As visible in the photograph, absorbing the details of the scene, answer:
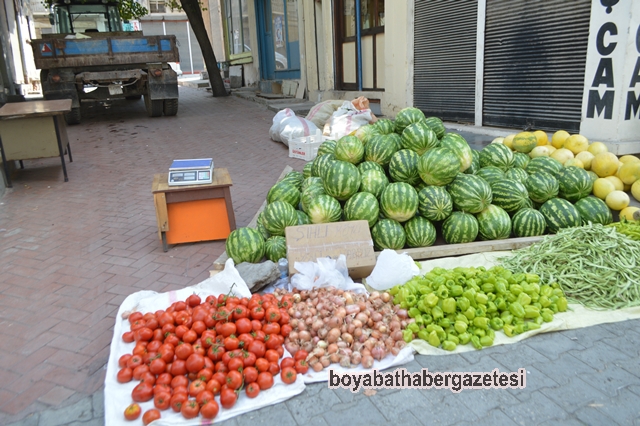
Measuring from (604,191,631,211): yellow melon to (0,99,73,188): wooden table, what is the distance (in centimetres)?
735

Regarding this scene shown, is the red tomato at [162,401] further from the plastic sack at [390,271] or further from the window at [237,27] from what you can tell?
the window at [237,27]

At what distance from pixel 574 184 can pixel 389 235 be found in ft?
6.45

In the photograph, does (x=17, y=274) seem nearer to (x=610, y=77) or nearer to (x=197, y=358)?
(x=197, y=358)

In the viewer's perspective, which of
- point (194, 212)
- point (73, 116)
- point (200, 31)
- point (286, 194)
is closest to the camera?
point (286, 194)

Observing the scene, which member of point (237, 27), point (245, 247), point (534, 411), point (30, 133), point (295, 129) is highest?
point (237, 27)

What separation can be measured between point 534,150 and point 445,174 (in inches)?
79.9

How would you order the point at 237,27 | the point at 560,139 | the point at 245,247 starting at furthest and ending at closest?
the point at 237,27, the point at 560,139, the point at 245,247

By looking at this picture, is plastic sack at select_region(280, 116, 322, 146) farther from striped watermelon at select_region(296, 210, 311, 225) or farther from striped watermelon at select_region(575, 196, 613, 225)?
striped watermelon at select_region(575, 196, 613, 225)

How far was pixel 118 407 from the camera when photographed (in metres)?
2.59

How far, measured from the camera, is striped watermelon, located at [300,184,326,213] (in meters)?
4.46

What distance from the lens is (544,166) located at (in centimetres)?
484

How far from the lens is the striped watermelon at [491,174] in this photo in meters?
4.51

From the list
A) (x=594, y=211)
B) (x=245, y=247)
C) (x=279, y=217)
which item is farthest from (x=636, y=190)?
(x=245, y=247)

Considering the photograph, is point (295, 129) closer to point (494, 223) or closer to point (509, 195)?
point (509, 195)
